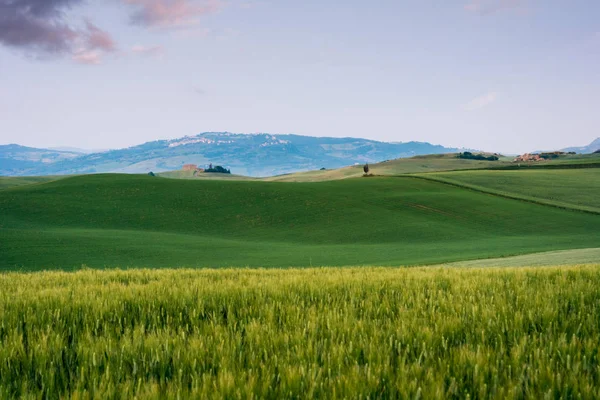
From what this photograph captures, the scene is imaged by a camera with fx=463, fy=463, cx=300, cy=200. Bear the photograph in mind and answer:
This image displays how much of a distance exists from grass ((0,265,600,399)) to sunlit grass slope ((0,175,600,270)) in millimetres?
25316

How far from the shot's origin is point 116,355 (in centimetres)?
378

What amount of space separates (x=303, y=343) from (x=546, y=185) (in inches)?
3140

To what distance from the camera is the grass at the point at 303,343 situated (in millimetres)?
3020

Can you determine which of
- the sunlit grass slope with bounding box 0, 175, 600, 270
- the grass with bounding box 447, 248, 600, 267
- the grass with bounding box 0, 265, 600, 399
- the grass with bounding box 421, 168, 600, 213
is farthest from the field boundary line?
the grass with bounding box 0, 265, 600, 399

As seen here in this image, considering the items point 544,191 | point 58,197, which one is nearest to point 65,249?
point 58,197

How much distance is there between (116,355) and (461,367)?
271 centimetres

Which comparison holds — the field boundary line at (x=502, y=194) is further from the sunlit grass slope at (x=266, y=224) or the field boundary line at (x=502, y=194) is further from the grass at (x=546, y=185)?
the sunlit grass slope at (x=266, y=224)

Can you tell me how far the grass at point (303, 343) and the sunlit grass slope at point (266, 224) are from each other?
25316 millimetres

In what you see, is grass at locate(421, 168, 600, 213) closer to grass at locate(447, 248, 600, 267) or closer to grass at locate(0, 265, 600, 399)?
grass at locate(447, 248, 600, 267)

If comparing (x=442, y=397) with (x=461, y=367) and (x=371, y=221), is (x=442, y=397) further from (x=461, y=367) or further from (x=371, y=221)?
(x=371, y=221)

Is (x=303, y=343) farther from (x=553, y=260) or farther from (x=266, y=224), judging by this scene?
(x=266, y=224)

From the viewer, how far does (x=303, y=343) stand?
3.94m

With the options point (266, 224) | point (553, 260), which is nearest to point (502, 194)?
point (266, 224)

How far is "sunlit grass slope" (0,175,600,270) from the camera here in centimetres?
3544
